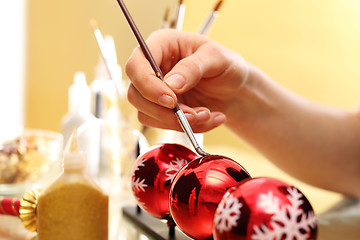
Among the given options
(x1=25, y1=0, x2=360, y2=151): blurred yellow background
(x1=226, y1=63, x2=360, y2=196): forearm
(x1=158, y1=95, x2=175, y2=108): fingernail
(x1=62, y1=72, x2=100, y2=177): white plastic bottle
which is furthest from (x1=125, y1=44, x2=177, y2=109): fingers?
(x1=25, y1=0, x2=360, y2=151): blurred yellow background

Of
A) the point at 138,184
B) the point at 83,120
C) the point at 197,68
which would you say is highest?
the point at 197,68

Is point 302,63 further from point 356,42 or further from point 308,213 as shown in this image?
point 308,213

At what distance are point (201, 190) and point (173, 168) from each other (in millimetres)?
78

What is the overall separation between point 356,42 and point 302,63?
136 millimetres

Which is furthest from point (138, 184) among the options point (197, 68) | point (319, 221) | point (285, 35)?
point (285, 35)

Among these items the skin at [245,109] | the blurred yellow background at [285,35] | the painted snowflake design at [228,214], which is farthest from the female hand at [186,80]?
the blurred yellow background at [285,35]

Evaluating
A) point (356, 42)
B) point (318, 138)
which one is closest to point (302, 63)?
point (356, 42)

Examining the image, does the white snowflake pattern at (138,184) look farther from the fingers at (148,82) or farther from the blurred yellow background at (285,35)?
the blurred yellow background at (285,35)

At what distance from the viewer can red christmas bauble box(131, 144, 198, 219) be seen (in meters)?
0.37

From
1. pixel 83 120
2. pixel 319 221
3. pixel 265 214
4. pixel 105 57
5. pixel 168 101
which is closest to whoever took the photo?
pixel 265 214

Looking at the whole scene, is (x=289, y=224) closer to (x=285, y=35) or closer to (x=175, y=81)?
(x=175, y=81)

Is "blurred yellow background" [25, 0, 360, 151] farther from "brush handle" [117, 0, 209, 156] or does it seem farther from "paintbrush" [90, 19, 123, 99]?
"brush handle" [117, 0, 209, 156]

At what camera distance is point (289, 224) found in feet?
0.80

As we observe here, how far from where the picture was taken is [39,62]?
1551mm
